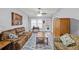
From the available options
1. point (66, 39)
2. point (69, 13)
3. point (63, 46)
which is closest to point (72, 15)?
point (69, 13)

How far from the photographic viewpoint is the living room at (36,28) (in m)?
2.31

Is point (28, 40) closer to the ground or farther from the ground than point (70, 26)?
closer to the ground

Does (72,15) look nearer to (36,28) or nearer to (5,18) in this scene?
(36,28)

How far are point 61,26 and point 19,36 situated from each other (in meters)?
0.79

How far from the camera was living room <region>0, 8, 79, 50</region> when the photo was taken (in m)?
2.31

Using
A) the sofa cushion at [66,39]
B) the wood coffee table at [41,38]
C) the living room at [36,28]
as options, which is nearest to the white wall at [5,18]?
the living room at [36,28]

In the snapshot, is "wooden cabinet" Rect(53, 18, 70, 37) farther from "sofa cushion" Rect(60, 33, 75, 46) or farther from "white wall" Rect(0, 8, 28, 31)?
"white wall" Rect(0, 8, 28, 31)

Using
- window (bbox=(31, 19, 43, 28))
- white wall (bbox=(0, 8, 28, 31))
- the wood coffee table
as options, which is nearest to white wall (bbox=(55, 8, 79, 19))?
window (bbox=(31, 19, 43, 28))
